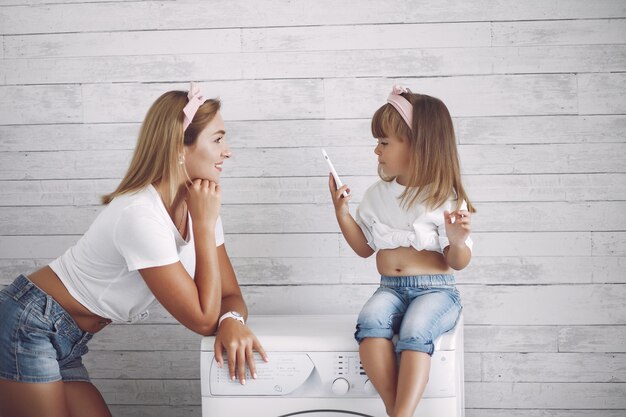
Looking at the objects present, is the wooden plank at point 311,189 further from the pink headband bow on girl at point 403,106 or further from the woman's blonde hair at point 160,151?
the woman's blonde hair at point 160,151

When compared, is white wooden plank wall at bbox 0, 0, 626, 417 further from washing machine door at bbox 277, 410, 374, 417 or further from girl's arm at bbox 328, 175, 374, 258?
washing machine door at bbox 277, 410, 374, 417

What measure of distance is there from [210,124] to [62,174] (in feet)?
2.39

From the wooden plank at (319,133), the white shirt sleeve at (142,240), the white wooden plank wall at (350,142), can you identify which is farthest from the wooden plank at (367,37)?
the white shirt sleeve at (142,240)

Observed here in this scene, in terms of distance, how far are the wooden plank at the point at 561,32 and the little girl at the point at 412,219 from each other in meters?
0.42

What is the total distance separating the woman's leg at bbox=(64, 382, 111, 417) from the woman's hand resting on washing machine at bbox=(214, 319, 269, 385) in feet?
1.24

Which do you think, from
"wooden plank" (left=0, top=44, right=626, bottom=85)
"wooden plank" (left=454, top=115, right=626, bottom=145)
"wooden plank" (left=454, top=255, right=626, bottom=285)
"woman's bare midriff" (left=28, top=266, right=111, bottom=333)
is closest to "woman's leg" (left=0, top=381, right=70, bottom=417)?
"woman's bare midriff" (left=28, top=266, right=111, bottom=333)

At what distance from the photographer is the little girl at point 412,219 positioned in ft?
5.64

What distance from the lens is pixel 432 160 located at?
1.83m

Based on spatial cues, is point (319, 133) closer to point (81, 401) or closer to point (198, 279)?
point (198, 279)

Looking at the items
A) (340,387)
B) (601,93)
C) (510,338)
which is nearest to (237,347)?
(340,387)

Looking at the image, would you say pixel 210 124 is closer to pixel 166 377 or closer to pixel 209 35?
pixel 209 35

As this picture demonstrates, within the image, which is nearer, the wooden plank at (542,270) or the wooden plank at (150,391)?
the wooden plank at (542,270)

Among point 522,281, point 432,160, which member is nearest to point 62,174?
point 432,160

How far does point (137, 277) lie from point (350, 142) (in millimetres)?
791
